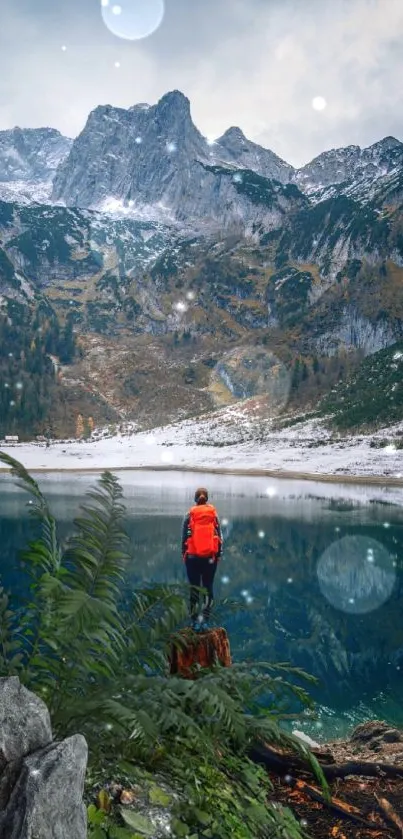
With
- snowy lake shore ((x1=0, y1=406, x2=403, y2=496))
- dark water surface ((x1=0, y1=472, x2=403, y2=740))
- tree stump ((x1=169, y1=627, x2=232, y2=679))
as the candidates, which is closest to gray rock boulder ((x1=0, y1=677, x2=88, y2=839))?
tree stump ((x1=169, y1=627, x2=232, y2=679))

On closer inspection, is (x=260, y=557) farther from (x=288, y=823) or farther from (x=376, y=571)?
(x=288, y=823)

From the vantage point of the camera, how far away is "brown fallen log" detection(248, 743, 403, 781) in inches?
217

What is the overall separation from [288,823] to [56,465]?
99620 mm

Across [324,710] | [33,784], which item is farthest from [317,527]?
[33,784]

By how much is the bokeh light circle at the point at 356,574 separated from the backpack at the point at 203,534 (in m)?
13.3

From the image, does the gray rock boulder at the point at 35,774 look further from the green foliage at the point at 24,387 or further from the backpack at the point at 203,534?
the green foliage at the point at 24,387

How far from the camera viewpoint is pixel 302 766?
5520 mm

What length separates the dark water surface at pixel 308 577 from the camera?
1413cm

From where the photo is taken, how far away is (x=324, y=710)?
485 inches

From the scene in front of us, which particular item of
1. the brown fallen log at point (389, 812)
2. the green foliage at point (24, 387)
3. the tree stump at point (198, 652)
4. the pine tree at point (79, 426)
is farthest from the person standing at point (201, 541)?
the pine tree at point (79, 426)

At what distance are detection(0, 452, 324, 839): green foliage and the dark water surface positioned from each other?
156 cm

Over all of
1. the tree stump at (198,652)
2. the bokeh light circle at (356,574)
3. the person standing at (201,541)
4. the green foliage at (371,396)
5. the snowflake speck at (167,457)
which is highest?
the green foliage at (371,396)

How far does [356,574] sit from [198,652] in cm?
2089

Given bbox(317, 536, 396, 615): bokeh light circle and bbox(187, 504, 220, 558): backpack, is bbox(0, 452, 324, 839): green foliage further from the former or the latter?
bbox(317, 536, 396, 615): bokeh light circle
